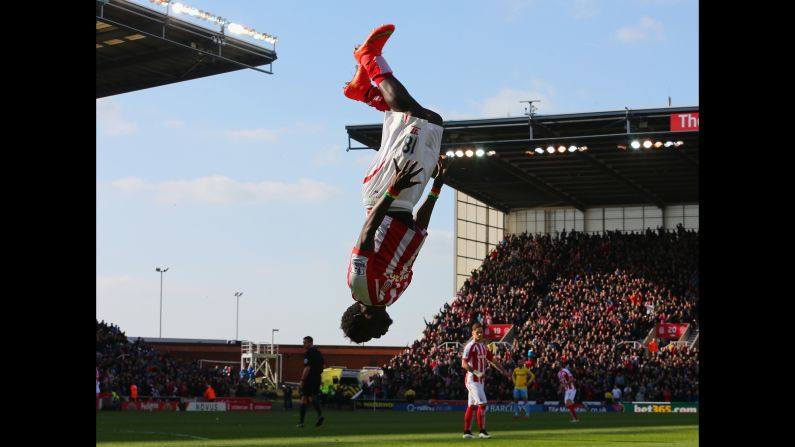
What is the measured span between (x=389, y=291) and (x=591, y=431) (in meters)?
19.6

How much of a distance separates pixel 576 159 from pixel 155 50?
2151 centimetres

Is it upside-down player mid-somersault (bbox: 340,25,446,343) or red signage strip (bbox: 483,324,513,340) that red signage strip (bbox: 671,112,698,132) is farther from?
upside-down player mid-somersault (bbox: 340,25,446,343)

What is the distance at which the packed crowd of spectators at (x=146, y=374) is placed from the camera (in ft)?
141

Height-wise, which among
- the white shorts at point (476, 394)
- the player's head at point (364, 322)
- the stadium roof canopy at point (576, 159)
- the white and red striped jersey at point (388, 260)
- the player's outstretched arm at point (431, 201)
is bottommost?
the white shorts at point (476, 394)

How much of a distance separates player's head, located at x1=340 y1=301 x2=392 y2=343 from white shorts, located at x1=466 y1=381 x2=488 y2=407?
15.3 m

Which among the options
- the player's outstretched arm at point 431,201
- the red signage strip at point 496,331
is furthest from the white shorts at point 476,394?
the red signage strip at point 496,331

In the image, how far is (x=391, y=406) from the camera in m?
46.3

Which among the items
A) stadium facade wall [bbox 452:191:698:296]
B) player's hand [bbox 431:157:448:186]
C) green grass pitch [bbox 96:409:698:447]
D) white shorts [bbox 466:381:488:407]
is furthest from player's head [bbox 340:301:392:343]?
stadium facade wall [bbox 452:191:698:296]

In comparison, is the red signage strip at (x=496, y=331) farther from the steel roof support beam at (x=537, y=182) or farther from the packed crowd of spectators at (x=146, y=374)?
the packed crowd of spectators at (x=146, y=374)

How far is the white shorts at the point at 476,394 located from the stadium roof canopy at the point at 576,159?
67.3ft

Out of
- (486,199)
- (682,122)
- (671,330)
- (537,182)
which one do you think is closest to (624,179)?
(537,182)

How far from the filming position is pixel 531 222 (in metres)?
66.2
